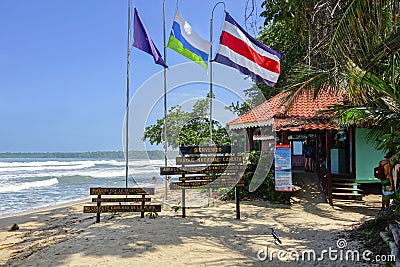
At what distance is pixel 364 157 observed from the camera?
485 inches

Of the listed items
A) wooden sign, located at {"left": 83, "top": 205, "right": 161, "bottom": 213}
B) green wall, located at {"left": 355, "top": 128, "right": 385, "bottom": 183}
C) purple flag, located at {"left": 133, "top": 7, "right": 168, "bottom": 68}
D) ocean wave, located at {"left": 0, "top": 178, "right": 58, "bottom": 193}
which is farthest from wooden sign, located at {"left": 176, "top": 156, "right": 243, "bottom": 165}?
ocean wave, located at {"left": 0, "top": 178, "right": 58, "bottom": 193}

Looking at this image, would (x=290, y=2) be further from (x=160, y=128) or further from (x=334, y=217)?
(x=160, y=128)

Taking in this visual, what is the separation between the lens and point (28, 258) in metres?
5.66

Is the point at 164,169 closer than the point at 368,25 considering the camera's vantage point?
No

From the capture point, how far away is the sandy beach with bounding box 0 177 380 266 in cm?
527

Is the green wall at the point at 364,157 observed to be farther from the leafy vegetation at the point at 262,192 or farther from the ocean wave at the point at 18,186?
the ocean wave at the point at 18,186

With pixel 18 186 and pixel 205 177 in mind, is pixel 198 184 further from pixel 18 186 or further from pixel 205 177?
pixel 18 186

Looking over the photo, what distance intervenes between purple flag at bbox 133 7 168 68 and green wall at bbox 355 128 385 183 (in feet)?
24.4

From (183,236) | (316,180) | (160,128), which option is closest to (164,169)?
(183,236)

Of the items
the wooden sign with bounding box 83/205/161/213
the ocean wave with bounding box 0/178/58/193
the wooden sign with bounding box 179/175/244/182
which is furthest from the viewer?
the ocean wave with bounding box 0/178/58/193

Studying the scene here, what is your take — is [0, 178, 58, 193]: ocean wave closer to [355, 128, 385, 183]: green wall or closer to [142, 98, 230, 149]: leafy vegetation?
[142, 98, 230, 149]: leafy vegetation

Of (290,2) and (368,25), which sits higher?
(290,2)

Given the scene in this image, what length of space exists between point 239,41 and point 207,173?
380 cm

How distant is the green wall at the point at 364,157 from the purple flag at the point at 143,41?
7436mm
